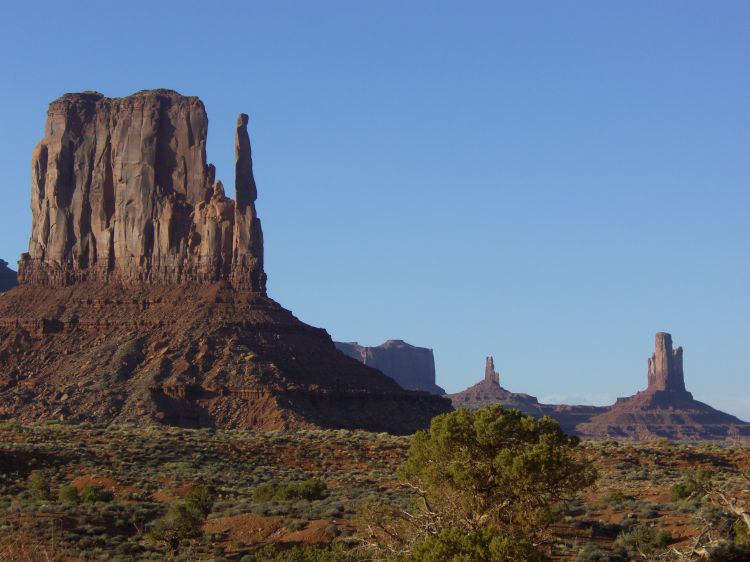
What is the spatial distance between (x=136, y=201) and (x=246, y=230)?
13033mm

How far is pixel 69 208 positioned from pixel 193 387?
33.9 meters

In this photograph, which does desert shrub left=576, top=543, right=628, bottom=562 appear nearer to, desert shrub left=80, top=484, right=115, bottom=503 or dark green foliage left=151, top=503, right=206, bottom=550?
dark green foliage left=151, top=503, right=206, bottom=550

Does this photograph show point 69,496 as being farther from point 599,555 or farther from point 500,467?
point 599,555

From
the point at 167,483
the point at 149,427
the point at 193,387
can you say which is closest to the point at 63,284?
the point at 193,387

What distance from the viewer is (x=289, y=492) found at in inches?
2109

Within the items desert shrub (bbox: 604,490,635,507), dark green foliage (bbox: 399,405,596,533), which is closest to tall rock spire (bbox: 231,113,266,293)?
desert shrub (bbox: 604,490,635,507)

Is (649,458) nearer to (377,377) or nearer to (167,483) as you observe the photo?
(167,483)

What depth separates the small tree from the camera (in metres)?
31.8

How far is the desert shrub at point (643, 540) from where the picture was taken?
124 ft

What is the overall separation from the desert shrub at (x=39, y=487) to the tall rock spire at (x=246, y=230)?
2223 inches

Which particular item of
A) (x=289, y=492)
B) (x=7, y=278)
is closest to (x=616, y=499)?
(x=289, y=492)

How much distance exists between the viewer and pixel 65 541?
39188 millimetres

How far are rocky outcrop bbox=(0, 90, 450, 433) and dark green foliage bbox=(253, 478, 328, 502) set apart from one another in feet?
127

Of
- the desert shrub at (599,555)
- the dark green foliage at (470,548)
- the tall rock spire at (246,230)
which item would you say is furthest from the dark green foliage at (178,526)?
the tall rock spire at (246,230)
